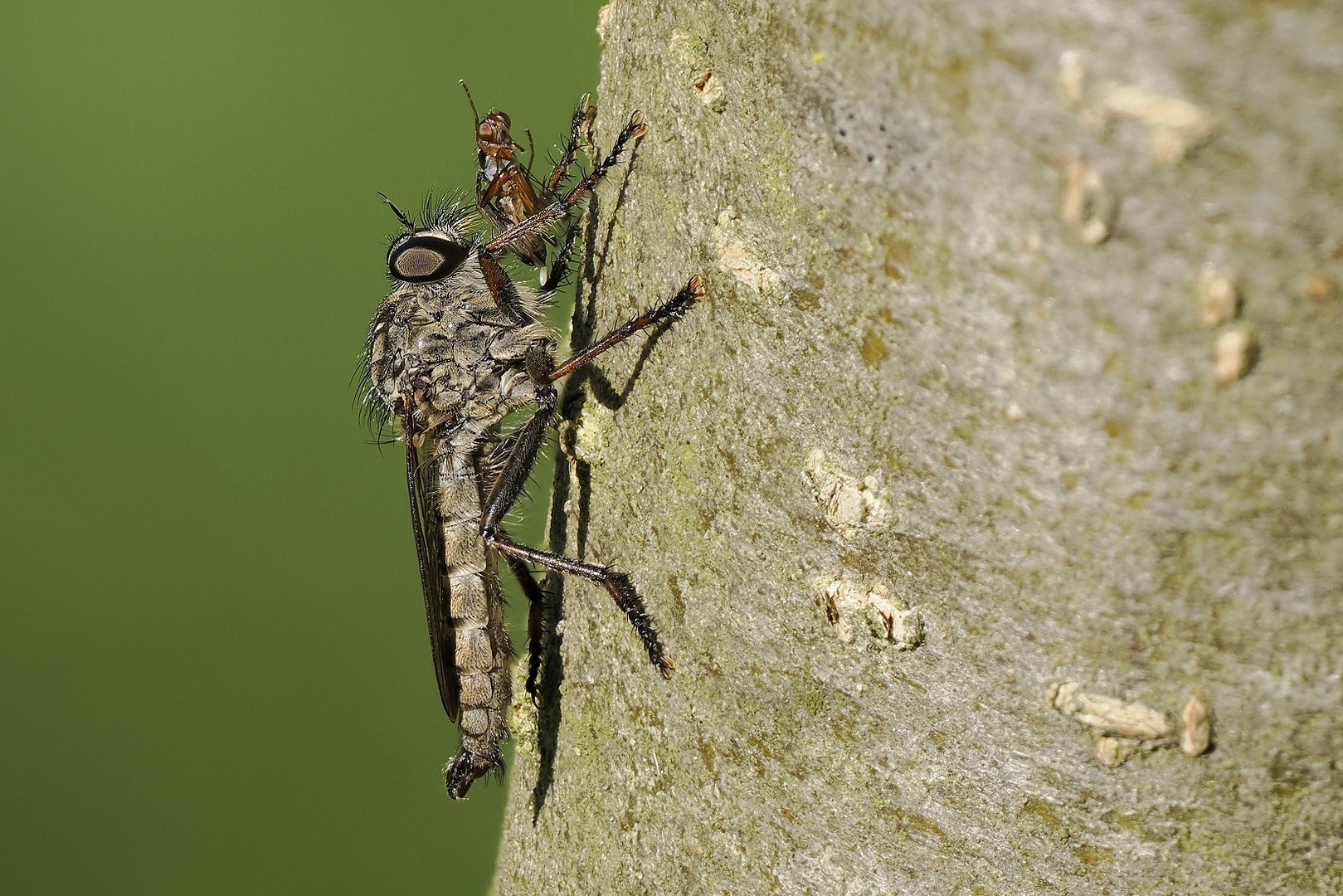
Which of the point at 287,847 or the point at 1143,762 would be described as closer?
the point at 1143,762

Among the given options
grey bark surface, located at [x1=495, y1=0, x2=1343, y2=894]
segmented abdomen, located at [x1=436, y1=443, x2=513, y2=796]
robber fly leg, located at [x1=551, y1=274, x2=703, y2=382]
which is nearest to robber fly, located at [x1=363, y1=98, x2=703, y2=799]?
segmented abdomen, located at [x1=436, y1=443, x2=513, y2=796]

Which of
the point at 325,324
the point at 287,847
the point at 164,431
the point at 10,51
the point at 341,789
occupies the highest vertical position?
the point at 10,51

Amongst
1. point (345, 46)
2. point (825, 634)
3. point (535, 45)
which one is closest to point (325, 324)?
point (345, 46)

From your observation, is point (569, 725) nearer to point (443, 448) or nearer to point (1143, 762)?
point (1143, 762)

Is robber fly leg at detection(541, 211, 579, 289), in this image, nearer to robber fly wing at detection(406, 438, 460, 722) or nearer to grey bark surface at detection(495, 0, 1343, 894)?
robber fly wing at detection(406, 438, 460, 722)

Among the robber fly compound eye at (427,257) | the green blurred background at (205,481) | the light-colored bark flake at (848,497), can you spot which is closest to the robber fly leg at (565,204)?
the robber fly compound eye at (427,257)

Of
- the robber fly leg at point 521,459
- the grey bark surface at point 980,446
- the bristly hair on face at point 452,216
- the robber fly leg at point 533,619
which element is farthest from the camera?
the bristly hair on face at point 452,216

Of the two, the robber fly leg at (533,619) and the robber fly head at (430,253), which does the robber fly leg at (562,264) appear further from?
the robber fly leg at (533,619)
